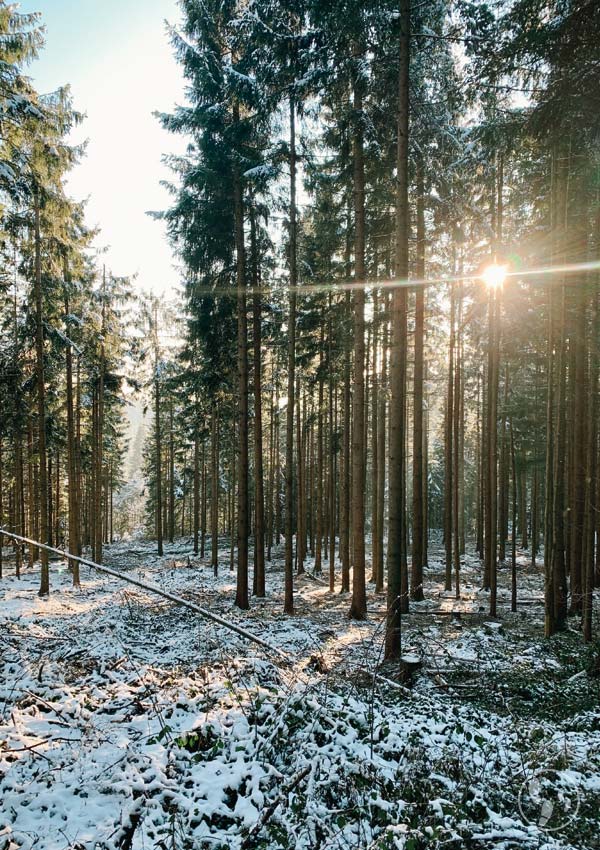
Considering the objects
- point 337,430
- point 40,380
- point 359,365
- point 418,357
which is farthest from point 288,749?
point 337,430

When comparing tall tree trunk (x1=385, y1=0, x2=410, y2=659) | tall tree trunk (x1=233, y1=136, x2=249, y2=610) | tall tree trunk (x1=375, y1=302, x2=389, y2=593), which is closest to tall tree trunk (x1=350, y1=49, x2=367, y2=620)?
tall tree trunk (x1=385, y1=0, x2=410, y2=659)

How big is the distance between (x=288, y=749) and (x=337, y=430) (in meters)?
15.1

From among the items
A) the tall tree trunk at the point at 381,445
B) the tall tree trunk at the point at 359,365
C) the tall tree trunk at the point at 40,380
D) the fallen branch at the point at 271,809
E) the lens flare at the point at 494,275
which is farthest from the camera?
the tall tree trunk at the point at 381,445

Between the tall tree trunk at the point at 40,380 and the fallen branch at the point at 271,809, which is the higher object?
the tall tree trunk at the point at 40,380

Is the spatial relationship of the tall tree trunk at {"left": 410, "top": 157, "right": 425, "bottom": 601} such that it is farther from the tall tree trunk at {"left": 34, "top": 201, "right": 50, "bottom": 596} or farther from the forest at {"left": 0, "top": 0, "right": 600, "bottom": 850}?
the tall tree trunk at {"left": 34, "top": 201, "right": 50, "bottom": 596}

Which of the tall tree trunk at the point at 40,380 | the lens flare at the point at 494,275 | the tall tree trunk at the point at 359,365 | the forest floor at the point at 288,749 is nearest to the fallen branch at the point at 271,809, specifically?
the forest floor at the point at 288,749

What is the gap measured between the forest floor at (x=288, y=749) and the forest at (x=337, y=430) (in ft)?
0.11

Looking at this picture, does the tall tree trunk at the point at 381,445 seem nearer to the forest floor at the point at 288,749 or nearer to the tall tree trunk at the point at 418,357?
the tall tree trunk at the point at 418,357

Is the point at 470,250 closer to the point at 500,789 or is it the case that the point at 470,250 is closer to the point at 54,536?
the point at 500,789

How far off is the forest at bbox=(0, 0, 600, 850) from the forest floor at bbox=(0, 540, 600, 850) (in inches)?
1.3

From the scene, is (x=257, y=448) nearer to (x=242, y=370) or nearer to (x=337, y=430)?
(x=242, y=370)

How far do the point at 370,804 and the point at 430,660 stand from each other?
455cm

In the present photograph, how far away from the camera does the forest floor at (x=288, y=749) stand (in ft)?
11.7

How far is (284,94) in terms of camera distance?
9969 millimetres
